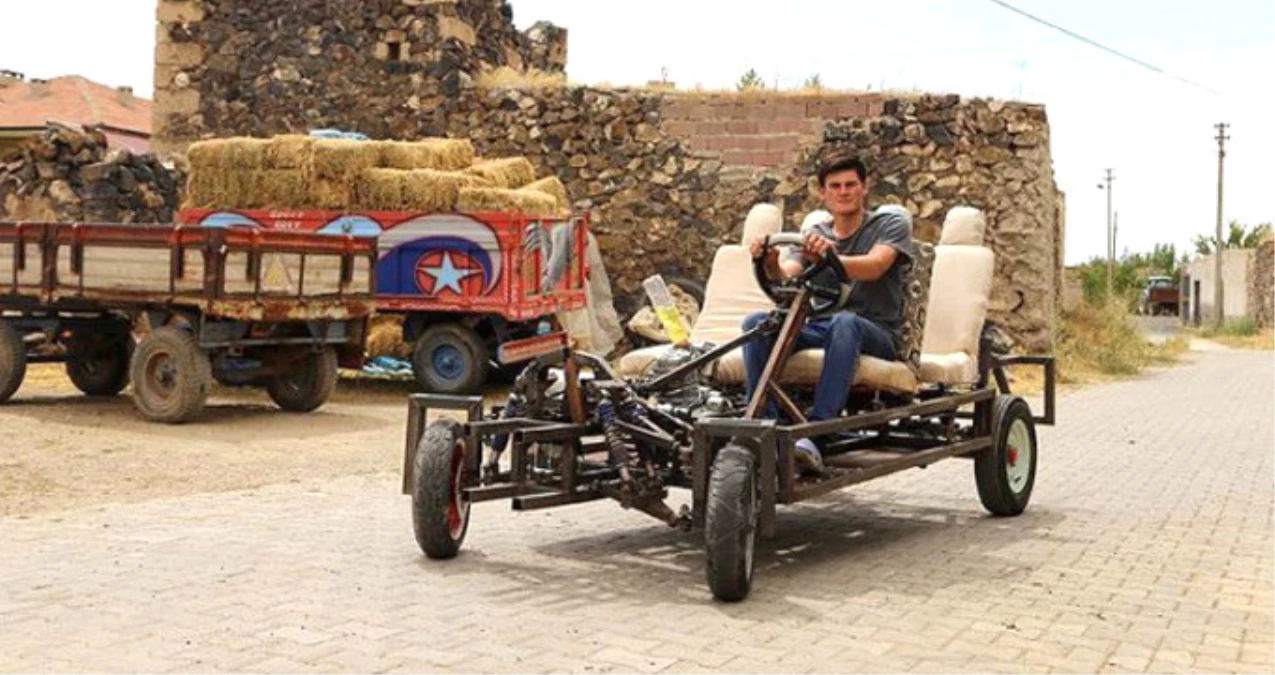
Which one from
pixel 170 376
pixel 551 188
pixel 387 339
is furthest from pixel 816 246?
pixel 551 188

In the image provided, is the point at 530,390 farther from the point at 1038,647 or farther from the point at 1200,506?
the point at 1200,506

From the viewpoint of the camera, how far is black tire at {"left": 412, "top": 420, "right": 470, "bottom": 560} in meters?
6.32

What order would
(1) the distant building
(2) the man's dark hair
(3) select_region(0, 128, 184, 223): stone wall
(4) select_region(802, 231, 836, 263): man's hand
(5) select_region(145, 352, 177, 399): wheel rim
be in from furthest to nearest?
(1) the distant building
(3) select_region(0, 128, 184, 223): stone wall
(5) select_region(145, 352, 177, 399): wheel rim
(2) the man's dark hair
(4) select_region(802, 231, 836, 263): man's hand

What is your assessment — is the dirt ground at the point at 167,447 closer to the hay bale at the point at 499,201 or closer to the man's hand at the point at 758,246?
the hay bale at the point at 499,201

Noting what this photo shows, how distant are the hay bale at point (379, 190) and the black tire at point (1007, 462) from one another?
28.1 feet

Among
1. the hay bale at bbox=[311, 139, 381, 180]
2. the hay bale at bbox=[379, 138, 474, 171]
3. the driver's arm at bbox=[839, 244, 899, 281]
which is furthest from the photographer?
the hay bale at bbox=[379, 138, 474, 171]

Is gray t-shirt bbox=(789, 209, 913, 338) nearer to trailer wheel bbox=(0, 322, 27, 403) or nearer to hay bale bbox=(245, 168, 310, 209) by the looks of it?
trailer wheel bbox=(0, 322, 27, 403)

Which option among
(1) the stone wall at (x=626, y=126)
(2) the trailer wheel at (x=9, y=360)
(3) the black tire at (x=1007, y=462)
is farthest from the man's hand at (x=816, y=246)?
(1) the stone wall at (x=626, y=126)

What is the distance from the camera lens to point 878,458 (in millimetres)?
7152

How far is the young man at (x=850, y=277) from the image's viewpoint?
22.1ft

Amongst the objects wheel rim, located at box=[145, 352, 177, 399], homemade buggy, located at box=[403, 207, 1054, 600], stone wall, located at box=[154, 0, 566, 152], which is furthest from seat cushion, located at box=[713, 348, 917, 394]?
stone wall, located at box=[154, 0, 566, 152]

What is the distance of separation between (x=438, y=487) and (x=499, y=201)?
921 centimetres

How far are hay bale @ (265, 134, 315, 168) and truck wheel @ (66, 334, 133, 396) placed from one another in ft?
9.48

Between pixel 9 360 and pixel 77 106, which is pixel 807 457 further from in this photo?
pixel 77 106
